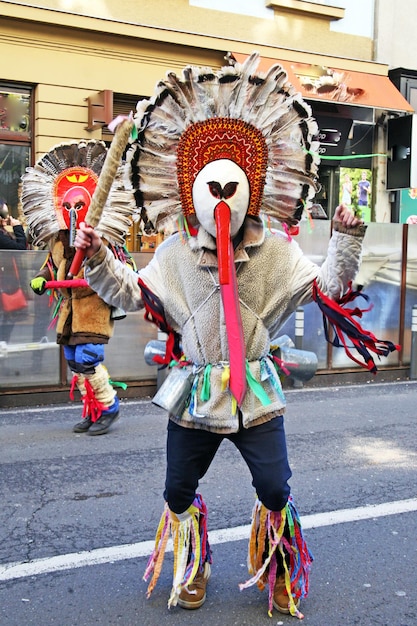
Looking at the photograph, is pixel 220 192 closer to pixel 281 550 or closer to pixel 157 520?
pixel 281 550

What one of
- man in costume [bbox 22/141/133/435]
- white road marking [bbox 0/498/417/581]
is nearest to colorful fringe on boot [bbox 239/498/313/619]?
white road marking [bbox 0/498/417/581]

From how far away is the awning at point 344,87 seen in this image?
12969 millimetres

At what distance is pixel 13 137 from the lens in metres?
11.5

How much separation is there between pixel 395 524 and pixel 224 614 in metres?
1.35

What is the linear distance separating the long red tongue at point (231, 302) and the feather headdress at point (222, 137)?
0.67ft

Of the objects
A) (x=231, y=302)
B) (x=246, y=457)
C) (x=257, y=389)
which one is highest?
(x=231, y=302)

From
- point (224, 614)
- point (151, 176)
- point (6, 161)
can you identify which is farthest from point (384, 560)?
point (6, 161)

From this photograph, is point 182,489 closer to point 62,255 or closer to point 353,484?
point 353,484

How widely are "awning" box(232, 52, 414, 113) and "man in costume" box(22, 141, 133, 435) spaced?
7987 millimetres

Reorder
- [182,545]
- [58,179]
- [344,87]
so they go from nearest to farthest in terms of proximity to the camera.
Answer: [182,545], [58,179], [344,87]

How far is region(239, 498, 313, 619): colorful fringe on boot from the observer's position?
2.98 metres

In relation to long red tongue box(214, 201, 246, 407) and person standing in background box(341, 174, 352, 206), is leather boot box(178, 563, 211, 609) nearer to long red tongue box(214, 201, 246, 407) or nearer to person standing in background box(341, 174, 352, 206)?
long red tongue box(214, 201, 246, 407)

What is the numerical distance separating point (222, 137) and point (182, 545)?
1655mm

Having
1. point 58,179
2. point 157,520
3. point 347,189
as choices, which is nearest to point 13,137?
point 347,189
